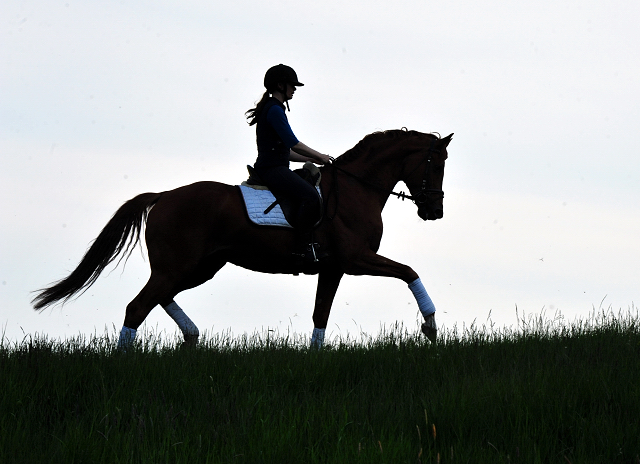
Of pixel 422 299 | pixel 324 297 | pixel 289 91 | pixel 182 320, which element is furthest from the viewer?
pixel 324 297

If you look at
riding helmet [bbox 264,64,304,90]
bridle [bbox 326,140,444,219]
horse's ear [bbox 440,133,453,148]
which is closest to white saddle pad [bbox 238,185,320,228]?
bridle [bbox 326,140,444,219]

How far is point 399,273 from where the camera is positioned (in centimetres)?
813

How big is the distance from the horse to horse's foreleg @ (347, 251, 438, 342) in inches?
0.5

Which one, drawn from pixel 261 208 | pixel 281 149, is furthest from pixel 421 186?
pixel 261 208

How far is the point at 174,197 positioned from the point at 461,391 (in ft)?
13.5

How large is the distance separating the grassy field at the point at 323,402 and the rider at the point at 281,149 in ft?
5.24

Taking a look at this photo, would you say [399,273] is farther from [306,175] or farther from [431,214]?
[306,175]

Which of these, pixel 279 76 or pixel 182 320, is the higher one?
pixel 279 76

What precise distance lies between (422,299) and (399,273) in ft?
1.33

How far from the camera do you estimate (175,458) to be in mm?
4344

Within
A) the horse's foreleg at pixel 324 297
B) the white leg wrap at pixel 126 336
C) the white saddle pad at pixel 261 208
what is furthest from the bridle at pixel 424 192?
the white leg wrap at pixel 126 336

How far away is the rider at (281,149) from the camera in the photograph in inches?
312

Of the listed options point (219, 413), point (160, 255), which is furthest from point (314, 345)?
point (219, 413)

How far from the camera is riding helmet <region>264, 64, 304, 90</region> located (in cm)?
811
